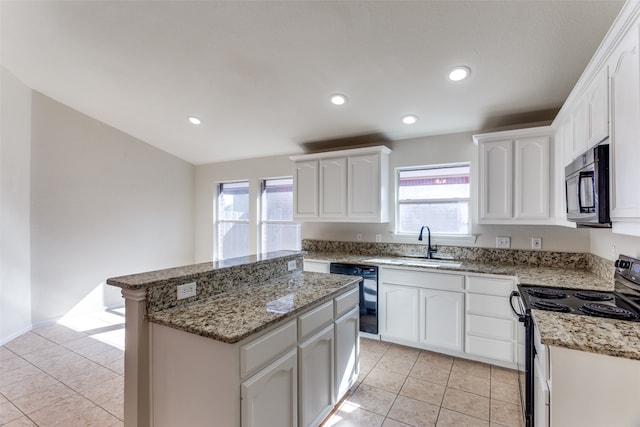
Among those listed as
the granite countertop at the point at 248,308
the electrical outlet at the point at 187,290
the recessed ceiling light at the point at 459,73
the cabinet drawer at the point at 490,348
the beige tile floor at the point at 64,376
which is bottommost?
the beige tile floor at the point at 64,376

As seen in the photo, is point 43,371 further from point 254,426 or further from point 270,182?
point 270,182

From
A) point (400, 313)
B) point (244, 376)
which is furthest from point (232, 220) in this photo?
point (244, 376)

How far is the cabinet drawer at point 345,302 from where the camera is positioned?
211cm

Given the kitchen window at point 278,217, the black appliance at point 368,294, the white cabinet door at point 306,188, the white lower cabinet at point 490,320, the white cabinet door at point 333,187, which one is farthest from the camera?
the kitchen window at point 278,217

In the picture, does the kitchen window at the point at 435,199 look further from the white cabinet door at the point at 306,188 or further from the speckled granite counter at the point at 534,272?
the white cabinet door at the point at 306,188

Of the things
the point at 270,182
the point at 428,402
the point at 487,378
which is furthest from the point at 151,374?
the point at 270,182

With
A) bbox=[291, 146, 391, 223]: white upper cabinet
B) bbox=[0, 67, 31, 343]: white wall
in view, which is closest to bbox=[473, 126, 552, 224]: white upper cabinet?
bbox=[291, 146, 391, 223]: white upper cabinet

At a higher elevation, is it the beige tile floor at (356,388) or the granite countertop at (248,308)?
the granite countertop at (248,308)

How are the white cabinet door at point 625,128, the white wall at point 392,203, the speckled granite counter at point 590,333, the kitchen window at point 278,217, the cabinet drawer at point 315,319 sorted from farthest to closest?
the kitchen window at point 278,217
the white wall at point 392,203
the cabinet drawer at point 315,319
the white cabinet door at point 625,128
the speckled granite counter at point 590,333

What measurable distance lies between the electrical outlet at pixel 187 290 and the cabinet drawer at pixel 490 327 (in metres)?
2.49

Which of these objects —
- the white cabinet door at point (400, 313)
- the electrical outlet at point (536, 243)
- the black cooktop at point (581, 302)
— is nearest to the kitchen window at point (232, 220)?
the white cabinet door at point (400, 313)

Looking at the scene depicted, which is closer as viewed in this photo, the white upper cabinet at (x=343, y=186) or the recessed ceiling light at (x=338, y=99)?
the recessed ceiling light at (x=338, y=99)

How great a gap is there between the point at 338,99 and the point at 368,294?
2118 millimetres

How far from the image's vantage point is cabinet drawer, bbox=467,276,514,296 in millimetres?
2701
